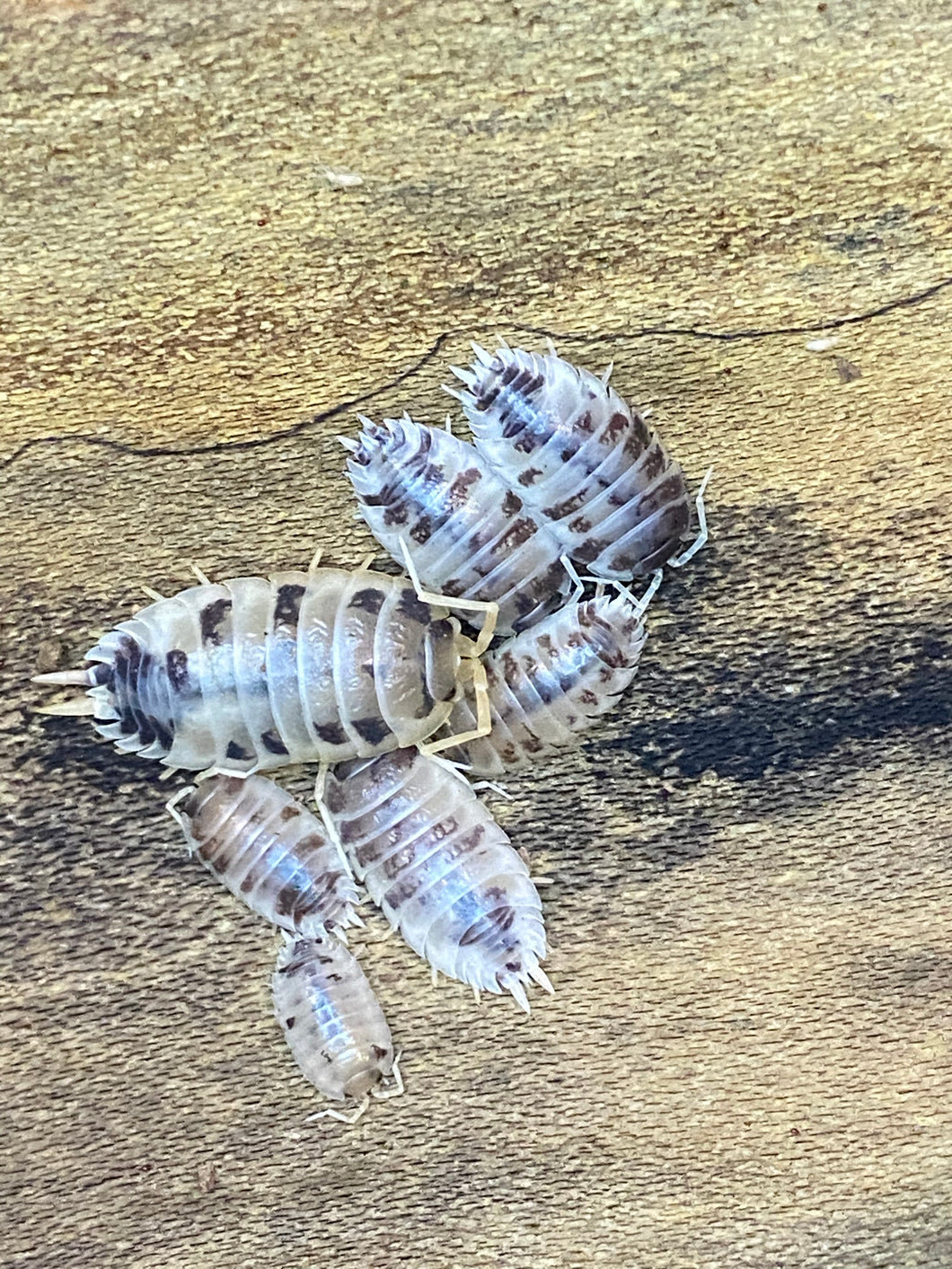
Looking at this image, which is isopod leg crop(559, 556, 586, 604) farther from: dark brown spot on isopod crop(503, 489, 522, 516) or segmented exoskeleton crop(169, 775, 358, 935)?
segmented exoskeleton crop(169, 775, 358, 935)

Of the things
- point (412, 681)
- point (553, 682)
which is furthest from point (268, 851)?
point (553, 682)

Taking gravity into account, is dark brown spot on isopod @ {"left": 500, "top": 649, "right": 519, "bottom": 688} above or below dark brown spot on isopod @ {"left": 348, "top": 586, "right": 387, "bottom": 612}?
below

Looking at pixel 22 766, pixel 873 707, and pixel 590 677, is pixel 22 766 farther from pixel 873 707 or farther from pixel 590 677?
pixel 873 707

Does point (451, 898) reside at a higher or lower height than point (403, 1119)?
higher

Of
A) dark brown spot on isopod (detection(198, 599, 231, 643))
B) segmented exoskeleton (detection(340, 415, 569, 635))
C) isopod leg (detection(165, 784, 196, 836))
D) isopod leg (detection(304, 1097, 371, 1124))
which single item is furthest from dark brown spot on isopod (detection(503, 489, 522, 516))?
isopod leg (detection(304, 1097, 371, 1124))

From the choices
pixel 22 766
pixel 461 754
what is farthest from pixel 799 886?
pixel 22 766

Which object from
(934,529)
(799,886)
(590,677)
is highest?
(934,529)

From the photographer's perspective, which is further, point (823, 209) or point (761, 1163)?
point (761, 1163)

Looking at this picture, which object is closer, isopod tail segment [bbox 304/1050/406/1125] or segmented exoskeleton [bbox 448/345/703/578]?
segmented exoskeleton [bbox 448/345/703/578]
